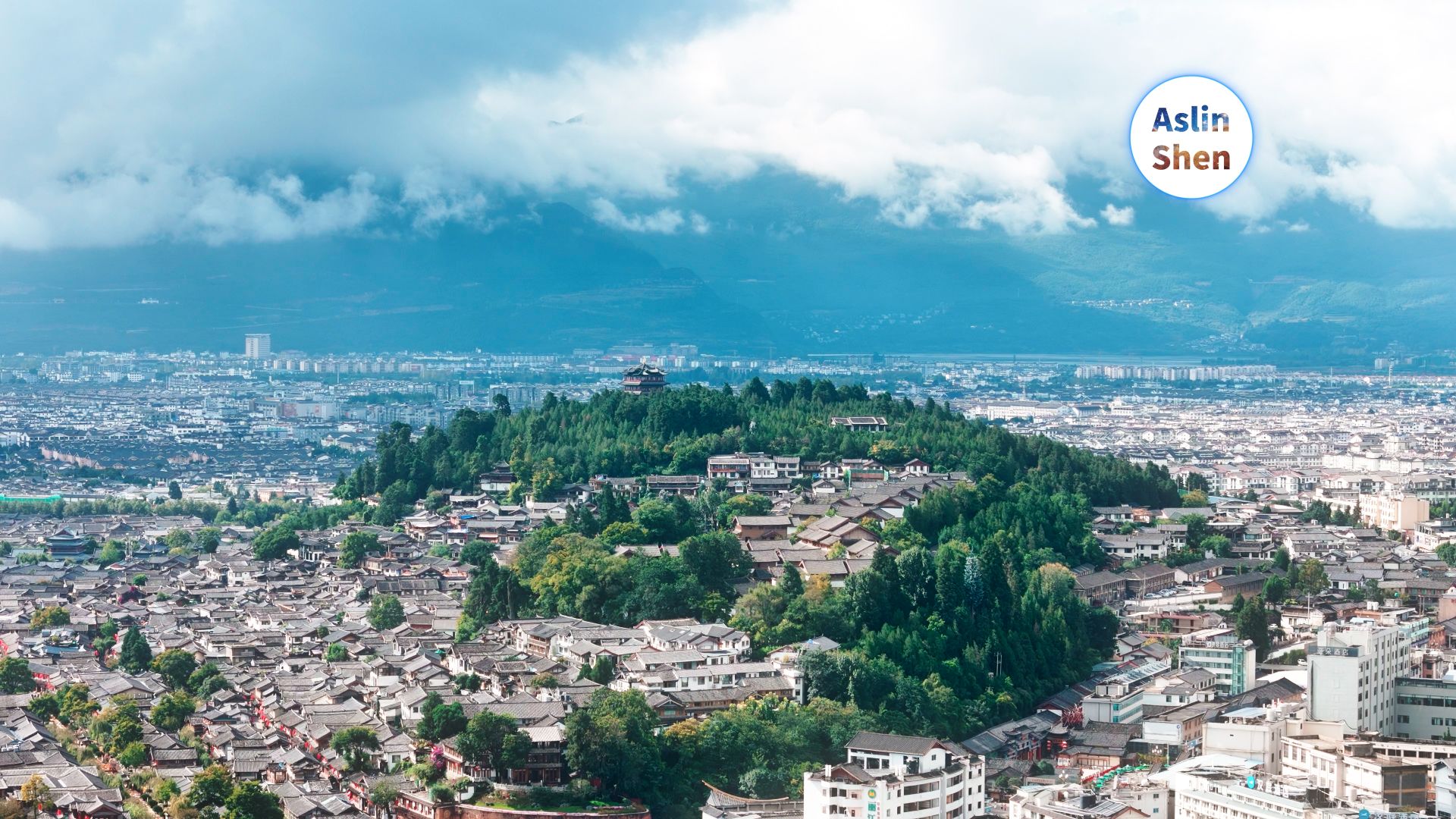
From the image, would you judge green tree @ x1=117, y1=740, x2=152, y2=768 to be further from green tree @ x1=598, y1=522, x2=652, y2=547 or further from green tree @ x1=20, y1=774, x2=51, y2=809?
green tree @ x1=598, y1=522, x2=652, y2=547

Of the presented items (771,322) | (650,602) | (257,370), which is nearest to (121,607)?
(650,602)

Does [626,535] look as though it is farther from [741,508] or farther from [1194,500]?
[1194,500]

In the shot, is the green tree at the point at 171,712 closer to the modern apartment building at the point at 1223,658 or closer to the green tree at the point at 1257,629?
the modern apartment building at the point at 1223,658

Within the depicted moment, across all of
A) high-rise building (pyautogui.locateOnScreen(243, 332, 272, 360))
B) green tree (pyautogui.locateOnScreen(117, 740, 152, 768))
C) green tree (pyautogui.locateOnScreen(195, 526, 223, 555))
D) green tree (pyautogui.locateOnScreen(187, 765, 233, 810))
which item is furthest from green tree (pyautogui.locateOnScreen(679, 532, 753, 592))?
high-rise building (pyautogui.locateOnScreen(243, 332, 272, 360))

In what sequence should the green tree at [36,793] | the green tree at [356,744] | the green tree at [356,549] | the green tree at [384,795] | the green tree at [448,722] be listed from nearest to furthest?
the green tree at [36,793] < the green tree at [384,795] < the green tree at [448,722] < the green tree at [356,744] < the green tree at [356,549]

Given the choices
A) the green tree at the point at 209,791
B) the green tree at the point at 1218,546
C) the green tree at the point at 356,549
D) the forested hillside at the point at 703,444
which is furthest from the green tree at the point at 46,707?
the green tree at the point at 1218,546

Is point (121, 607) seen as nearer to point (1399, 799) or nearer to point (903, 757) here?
point (903, 757)
